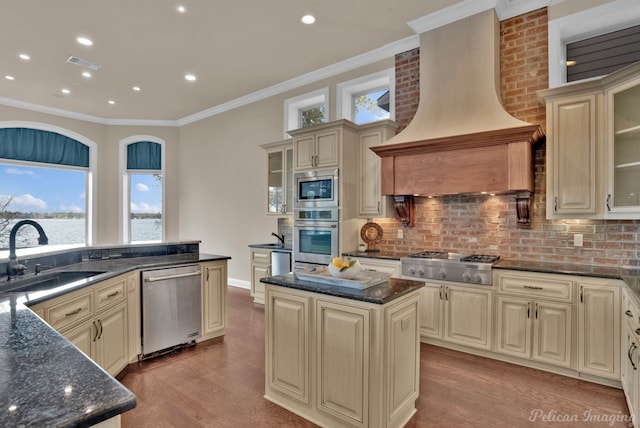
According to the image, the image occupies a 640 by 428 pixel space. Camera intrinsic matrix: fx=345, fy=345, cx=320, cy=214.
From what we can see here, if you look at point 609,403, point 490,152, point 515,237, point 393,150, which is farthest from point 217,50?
point 609,403

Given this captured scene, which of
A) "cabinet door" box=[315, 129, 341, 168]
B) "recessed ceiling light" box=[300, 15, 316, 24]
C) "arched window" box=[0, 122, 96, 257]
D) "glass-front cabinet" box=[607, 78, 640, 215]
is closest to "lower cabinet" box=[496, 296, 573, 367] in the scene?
"glass-front cabinet" box=[607, 78, 640, 215]

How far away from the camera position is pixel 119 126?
7625 mm

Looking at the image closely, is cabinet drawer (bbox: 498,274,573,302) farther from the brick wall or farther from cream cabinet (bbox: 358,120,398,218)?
cream cabinet (bbox: 358,120,398,218)

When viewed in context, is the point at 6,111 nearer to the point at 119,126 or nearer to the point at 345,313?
the point at 119,126

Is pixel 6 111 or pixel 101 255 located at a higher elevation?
pixel 6 111

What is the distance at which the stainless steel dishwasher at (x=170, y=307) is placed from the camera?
3.19m

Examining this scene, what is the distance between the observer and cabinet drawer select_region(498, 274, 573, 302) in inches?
112

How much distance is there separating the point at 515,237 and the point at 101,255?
4.21 meters

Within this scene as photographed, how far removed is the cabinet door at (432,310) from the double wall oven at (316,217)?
117cm

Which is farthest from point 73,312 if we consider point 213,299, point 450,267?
point 450,267

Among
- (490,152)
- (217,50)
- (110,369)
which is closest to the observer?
(110,369)

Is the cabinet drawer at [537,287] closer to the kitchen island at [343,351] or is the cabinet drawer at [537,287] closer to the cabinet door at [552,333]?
the cabinet door at [552,333]

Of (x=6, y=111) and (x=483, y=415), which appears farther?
(x=6, y=111)

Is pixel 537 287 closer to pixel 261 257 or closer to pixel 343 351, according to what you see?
pixel 343 351
